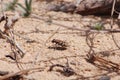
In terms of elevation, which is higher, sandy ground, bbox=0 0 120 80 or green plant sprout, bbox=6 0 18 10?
green plant sprout, bbox=6 0 18 10

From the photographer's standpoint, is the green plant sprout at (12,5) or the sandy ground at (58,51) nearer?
the sandy ground at (58,51)

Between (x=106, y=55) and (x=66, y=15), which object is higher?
(x=66, y=15)

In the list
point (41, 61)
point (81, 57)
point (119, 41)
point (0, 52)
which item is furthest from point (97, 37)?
point (0, 52)

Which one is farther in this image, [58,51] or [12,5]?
[12,5]

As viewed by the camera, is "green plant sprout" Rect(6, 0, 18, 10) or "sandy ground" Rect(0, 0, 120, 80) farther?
"green plant sprout" Rect(6, 0, 18, 10)

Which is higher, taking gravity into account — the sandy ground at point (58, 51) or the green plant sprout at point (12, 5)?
the green plant sprout at point (12, 5)

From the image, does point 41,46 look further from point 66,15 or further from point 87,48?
point 66,15

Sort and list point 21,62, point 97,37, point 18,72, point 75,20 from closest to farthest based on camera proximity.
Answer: point 18,72, point 21,62, point 97,37, point 75,20

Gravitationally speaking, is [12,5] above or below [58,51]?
above
